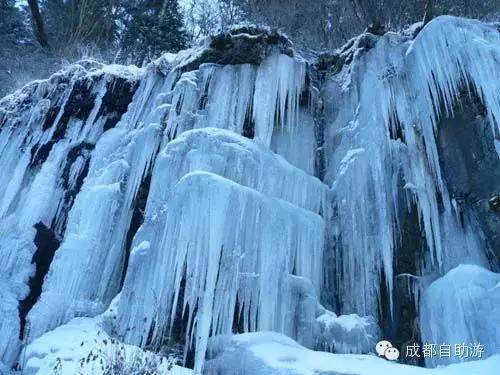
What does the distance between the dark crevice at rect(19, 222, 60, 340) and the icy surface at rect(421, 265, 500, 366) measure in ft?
18.0

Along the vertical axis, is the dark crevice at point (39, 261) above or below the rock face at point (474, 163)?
below

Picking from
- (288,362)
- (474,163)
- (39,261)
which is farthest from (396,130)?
(39,261)

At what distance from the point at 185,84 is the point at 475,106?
4442 millimetres

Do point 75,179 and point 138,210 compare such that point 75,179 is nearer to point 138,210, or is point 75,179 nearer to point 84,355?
point 138,210

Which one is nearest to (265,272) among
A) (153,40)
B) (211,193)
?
(211,193)

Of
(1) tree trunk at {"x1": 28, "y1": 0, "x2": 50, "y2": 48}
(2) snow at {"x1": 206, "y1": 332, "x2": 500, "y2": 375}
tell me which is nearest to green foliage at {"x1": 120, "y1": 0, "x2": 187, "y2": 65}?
(1) tree trunk at {"x1": 28, "y1": 0, "x2": 50, "y2": 48}

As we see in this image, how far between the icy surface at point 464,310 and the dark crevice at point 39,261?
5478 millimetres

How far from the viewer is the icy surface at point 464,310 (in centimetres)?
560

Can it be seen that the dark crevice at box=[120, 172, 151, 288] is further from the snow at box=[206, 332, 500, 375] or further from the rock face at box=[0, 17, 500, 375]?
the snow at box=[206, 332, 500, 375]

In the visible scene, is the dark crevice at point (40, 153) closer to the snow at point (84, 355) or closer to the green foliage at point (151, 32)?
the snow at point (84, 355)

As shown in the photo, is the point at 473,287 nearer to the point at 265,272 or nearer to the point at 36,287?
the point at 265,272

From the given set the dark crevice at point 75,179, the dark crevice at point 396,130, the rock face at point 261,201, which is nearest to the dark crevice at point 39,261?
the rock face at point 261,201

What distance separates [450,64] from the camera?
7.43 m

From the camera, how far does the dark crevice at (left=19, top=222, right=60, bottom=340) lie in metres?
7.76
